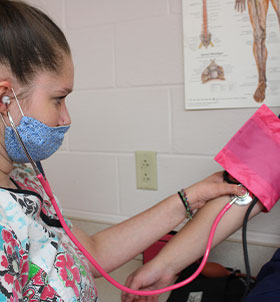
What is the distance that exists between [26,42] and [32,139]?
0.20 m

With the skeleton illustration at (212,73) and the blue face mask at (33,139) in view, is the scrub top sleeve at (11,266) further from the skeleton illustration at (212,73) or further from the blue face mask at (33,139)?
the skeleton illustration at (212,73)

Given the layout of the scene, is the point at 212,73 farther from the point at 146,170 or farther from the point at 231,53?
the point at 146,170

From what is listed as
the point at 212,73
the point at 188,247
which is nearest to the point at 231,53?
the point at 212,73

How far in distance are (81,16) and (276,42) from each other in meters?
0.76

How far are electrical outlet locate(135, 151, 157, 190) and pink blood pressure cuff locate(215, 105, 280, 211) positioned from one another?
1.43ft

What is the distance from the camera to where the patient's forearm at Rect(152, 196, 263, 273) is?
102 centimetres

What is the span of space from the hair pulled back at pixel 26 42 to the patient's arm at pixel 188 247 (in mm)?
573

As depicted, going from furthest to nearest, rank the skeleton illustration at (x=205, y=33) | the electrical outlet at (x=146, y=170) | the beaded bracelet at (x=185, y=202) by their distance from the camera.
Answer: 1. the electrical outlet at (x=146, y=170)
2. the skeleton illustration at (x=205, y=33)
3. the beaded bracelet at (x=185, y=202)

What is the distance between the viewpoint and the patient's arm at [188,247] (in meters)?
1.01

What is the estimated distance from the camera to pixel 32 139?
77 centimetres

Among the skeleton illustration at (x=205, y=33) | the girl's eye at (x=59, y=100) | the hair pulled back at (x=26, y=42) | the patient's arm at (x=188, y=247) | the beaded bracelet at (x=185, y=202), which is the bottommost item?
the patient's arm at (x=188, y=247)

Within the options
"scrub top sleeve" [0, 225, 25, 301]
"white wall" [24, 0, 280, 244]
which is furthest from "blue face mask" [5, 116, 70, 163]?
"white wall" [24, 0, 280, 244]

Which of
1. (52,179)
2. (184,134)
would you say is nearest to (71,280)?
(184,134)

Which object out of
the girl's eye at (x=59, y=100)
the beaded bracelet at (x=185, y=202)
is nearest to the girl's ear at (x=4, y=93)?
the girl's eye at (x=59, y=100)
